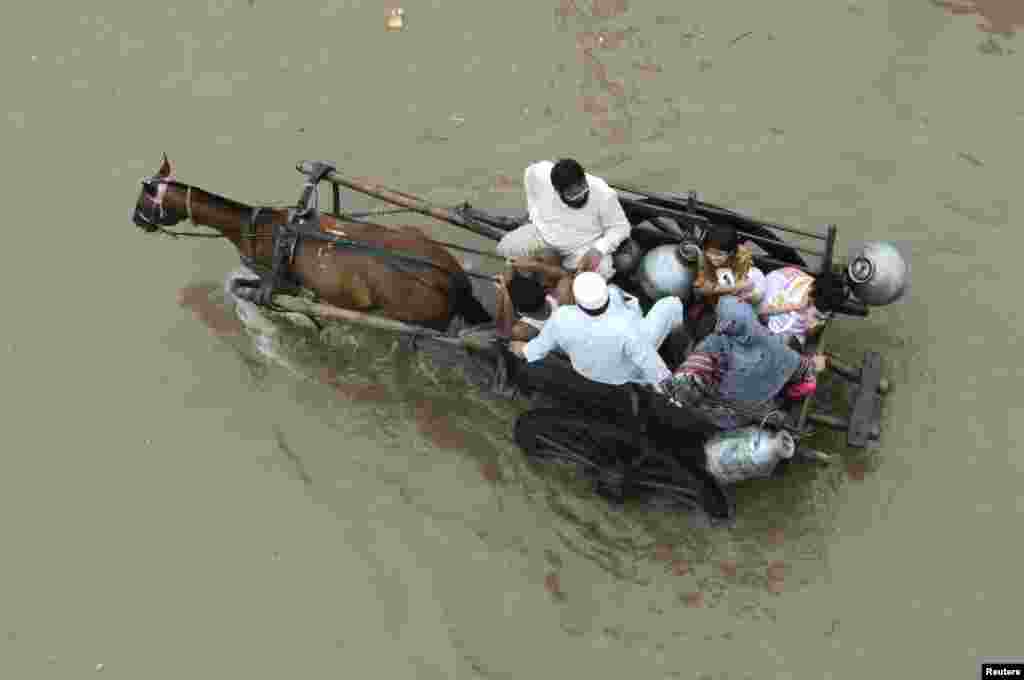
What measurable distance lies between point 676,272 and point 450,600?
1.91 m

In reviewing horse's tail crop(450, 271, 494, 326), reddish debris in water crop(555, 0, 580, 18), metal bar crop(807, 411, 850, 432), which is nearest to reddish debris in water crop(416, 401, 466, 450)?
horse's tail crop(450, 271, 494, 326)

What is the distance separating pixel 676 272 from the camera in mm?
3666

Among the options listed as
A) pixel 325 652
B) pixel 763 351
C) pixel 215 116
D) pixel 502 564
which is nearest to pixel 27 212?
pixel 215 116

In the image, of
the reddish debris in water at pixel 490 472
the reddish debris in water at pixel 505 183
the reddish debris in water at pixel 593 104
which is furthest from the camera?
the reddish debris in water at pixel 593 104

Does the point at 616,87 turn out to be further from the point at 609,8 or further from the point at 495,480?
the point at 495,480

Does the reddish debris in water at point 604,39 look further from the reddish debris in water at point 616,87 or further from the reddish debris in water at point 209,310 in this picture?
the reddish debris in water at point 209,310

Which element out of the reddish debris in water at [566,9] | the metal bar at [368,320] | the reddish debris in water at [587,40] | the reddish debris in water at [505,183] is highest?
the reddish debris in water at [566,9]

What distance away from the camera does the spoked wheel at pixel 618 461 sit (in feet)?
12.9

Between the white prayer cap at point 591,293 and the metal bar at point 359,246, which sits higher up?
the white prayer cap at point 591,293

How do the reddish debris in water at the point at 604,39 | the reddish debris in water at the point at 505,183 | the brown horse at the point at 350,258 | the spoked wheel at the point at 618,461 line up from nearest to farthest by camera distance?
the spoked wheel at the point at 618,461 < the brown horse at the point at 350,258 < the reddish debris in water at the point at 505,183 < the reddish debris in water at the point at 604,39

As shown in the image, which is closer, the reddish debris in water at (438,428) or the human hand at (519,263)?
the human hand at (519,263)

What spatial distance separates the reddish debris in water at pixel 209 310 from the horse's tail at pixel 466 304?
1.49 m

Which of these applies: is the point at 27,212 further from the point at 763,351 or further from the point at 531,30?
the point at 763,351

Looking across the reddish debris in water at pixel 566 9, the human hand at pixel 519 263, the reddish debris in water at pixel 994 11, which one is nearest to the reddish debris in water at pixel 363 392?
the human hand at pixel 519 263
